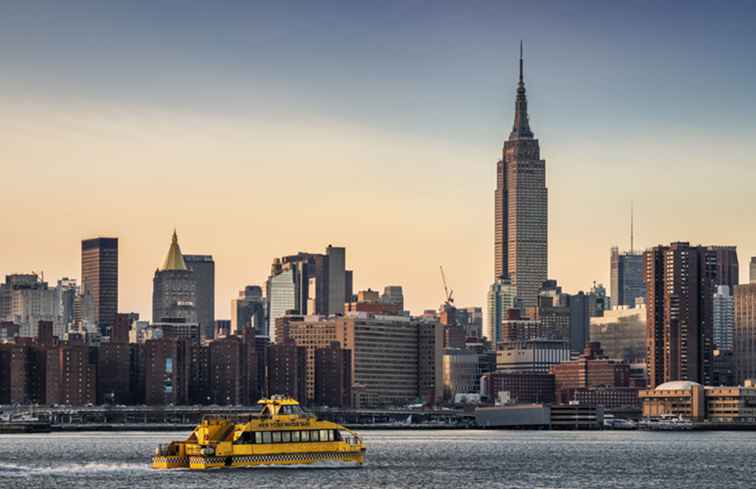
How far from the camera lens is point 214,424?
461ft

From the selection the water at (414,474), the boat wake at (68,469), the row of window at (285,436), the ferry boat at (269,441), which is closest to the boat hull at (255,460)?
the ferry boat at (269,441)

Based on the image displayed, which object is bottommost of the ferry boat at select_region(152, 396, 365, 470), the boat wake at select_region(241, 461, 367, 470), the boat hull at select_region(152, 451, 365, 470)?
the boat wake at select_region(241, 461, 367, 470)

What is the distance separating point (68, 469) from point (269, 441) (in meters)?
23.0

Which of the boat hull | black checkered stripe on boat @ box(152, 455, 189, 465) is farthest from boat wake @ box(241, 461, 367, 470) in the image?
black checkered stripe on boat @ box(152, 455, 189, 465)

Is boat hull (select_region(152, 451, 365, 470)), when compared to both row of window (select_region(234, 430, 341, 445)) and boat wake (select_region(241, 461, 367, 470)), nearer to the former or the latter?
boat wake (select_region(241, 461, 367, 470))

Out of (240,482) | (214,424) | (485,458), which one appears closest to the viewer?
(240,482)

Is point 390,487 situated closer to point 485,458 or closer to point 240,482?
point 240,482

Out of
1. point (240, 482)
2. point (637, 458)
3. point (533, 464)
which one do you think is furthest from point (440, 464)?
point (240, 482)

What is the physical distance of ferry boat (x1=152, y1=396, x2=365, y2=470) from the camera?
13875 centimetres

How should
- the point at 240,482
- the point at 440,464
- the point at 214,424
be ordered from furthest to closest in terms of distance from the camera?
the point at 440,464 < the point at 214,424 < the point at 240,482

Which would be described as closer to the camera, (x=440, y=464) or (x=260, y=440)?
(x=260, y=440)

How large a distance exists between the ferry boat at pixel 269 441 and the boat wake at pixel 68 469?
10496 mm

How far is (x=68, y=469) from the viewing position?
506 feet

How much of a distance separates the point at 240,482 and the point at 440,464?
43.5 metres
